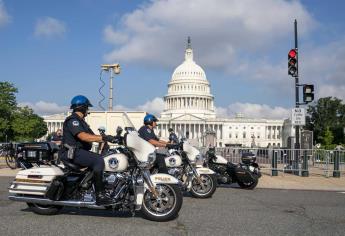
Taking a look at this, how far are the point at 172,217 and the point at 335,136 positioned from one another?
82.4 meters

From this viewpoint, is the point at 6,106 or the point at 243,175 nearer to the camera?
the point at 243,175

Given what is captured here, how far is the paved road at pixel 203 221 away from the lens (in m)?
6.16

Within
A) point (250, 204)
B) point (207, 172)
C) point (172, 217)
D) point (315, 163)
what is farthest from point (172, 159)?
point (315, 163)

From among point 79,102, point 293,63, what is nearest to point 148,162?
point 79,102

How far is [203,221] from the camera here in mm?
6996

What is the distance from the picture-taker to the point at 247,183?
1233cm

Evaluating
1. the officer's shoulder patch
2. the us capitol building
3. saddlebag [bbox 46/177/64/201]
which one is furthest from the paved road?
the us capitol building

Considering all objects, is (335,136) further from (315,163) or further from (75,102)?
(75,102)

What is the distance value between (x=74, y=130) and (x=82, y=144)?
11.3 inches

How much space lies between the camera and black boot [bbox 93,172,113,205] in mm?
6645

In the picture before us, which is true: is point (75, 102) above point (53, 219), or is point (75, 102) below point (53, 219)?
above

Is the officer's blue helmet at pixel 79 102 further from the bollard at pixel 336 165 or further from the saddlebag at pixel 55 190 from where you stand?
the bollard at pixel 336 165

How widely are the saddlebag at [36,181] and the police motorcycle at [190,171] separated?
3.16 metres

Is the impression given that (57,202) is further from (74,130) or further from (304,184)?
(304,184)
